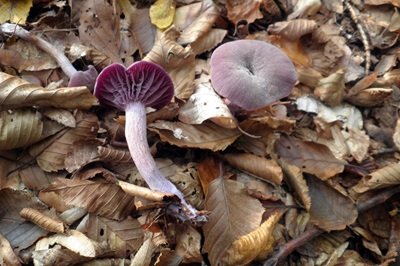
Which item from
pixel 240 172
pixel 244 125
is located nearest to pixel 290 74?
pixel 244 125

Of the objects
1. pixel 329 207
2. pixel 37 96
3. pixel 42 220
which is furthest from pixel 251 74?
pixel 42 220

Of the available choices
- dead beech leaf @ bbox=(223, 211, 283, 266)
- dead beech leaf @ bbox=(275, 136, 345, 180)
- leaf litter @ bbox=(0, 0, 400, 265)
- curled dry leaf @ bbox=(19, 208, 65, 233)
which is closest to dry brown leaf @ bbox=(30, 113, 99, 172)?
leaf litter @ bbox=(0, 0, 400, 265)

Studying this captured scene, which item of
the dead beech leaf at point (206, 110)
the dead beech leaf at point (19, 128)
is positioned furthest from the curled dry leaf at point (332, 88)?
the dead beech leaf at point (19, 128)

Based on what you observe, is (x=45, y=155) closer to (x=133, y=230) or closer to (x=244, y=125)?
(x=133, y=230)

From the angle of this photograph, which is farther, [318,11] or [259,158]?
[318,11]

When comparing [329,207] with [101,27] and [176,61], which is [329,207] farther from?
[101,27]

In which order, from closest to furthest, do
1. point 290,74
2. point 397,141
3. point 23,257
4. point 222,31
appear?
point 23,257
point 290,74
point 397,141
point 222,31

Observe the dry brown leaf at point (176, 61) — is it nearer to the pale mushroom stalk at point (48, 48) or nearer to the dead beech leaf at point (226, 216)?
the pale mushroom stalk at point (48, 48)
